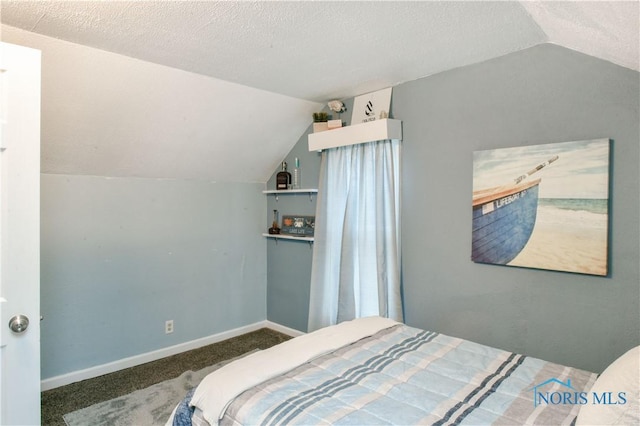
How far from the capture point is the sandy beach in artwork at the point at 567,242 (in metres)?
2.00

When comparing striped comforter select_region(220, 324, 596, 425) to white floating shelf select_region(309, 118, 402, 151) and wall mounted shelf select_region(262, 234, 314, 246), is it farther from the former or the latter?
wall mounted shelf select_region(262, 234, 314, 246)

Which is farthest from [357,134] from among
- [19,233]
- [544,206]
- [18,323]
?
[18,323]

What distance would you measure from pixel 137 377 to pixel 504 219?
2.99 meters

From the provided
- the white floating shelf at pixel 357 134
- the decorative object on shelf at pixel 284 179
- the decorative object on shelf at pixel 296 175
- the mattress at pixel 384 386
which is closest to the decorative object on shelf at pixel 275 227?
the decorative object on shelf at pixel 284 179

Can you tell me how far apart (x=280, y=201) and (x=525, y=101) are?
2516 mm

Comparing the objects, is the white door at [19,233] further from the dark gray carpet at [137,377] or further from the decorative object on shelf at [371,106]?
the decorative object on shelf at [371,106]

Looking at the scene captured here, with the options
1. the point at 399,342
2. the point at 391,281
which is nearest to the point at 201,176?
the point at 391,281

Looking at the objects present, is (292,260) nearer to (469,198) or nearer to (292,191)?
(292,191)

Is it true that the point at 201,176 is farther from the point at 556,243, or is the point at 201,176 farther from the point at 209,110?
the point at 556,243

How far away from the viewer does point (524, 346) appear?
2.30m

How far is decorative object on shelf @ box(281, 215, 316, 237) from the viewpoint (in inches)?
146

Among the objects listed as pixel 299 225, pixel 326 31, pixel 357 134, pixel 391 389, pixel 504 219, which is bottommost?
pixel 391 389

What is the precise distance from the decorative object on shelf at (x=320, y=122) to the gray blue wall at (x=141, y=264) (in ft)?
3.52

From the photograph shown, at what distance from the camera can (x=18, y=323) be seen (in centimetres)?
143
